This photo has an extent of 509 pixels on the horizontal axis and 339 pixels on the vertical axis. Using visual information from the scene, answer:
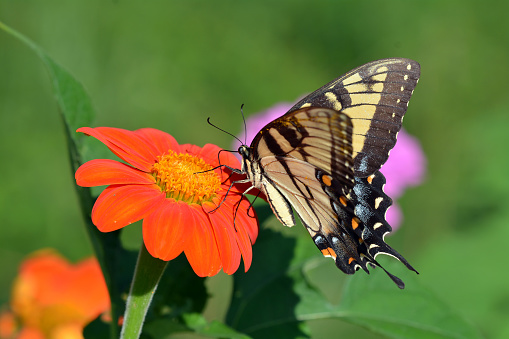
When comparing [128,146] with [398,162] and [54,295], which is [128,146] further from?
[398,162]

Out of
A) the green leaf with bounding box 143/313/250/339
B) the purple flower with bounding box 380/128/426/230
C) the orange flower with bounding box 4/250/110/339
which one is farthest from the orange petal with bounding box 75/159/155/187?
the purple flower with bounding box 380/128/426/230

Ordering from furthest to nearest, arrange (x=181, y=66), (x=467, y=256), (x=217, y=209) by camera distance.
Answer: (x=181, y=66), (x=467, y=256), (x=217, y=209)

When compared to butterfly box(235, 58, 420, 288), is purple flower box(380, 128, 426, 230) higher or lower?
lower

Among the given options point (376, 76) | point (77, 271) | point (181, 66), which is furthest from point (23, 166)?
point (376, 76)

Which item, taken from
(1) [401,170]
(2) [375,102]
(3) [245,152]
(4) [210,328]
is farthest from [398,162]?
(4) [210,328]

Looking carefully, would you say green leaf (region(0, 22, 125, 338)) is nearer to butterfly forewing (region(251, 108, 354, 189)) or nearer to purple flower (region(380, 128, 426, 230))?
butterfly forewing (region(251, 108, 354, 189))

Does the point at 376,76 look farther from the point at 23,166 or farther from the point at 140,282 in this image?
the point at 23,166

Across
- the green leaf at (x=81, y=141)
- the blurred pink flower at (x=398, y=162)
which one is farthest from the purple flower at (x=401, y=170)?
the green leaf at (x=81, y=141)
